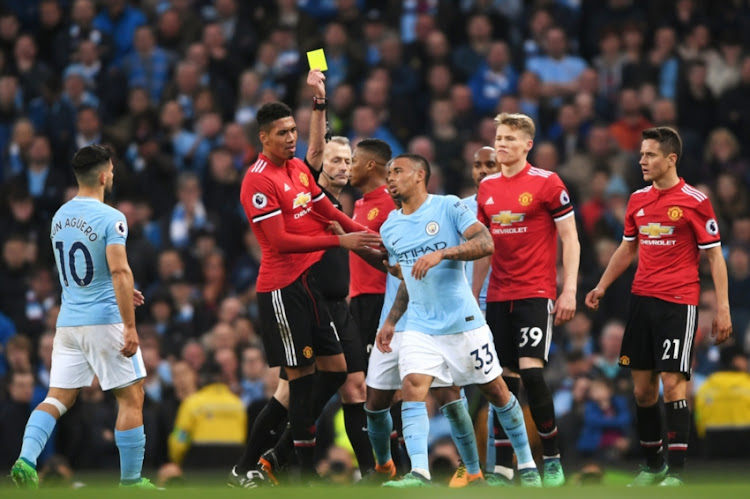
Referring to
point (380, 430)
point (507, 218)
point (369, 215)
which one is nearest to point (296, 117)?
point (369, 215)

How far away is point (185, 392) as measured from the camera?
48.4ft

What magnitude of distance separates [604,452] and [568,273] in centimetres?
429

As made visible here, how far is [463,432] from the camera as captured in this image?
398 inches

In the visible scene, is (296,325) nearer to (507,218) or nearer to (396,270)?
(396,270)

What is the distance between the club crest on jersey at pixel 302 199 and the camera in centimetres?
1038

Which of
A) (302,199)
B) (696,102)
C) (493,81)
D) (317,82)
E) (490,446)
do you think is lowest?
(490,446)

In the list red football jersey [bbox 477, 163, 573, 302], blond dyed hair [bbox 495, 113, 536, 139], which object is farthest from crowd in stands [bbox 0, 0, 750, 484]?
blond dyed hair [bbox 495, 113, 536, 139]

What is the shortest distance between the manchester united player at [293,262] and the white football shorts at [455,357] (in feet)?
2.92

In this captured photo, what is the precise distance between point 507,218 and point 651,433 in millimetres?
2081

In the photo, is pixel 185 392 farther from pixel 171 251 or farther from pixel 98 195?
pixel 98 195

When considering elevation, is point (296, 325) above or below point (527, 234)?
below

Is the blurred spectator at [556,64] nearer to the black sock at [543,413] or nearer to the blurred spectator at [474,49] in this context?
the blurred spectator at [474,49]

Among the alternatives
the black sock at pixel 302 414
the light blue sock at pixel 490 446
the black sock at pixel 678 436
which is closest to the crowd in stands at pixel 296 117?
the light blue sock at pixel 490 446

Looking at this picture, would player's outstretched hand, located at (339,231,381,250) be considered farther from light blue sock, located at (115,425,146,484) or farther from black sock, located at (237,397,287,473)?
light blue sock, located at (115,425,146,484)
